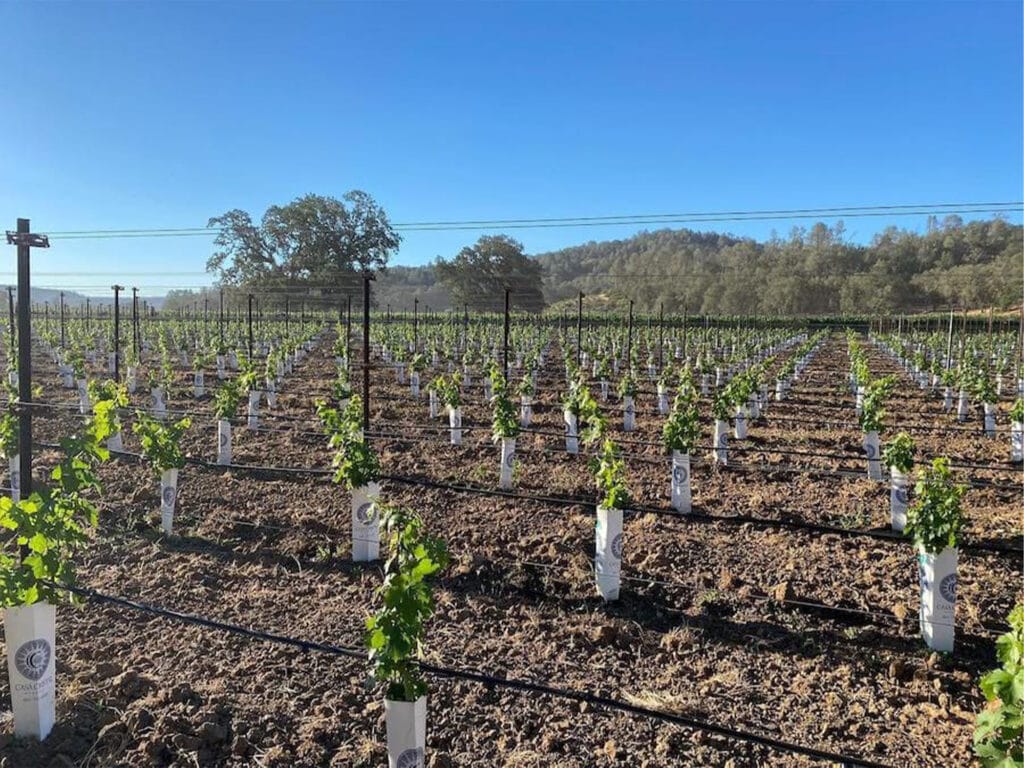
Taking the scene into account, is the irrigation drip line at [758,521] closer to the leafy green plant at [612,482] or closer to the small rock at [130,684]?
the leafy green plant at [612,482]

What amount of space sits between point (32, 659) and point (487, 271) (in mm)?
66751

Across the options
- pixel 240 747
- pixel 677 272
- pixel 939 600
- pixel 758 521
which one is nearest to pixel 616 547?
pixel 758 521

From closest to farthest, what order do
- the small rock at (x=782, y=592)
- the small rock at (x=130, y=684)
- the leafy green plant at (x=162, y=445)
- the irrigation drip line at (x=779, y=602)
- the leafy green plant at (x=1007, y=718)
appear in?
the leafy green plant at (x=1007, y=718) → the small rock at (x=130, y=684) → the irrigation drip line at (x=779, y=602) → the small rock at (x=782, y=592) → the leafy green plant at (x=162, y=445)

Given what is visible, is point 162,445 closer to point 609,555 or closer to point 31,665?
point 31,665

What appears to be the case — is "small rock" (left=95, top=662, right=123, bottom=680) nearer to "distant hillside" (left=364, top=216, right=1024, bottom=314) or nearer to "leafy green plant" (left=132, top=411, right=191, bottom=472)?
"leafy green plant" (left=132, top=411, right=191, bottom=472)

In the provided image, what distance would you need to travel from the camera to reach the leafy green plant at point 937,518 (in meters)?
4.85

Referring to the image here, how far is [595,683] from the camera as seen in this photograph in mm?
4340

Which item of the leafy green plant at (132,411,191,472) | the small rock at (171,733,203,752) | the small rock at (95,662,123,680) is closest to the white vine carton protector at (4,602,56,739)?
the small rock at (95,662,123,680)

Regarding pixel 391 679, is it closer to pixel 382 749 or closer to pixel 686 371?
pixel 382 749

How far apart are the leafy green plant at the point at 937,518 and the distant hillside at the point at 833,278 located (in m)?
48.6

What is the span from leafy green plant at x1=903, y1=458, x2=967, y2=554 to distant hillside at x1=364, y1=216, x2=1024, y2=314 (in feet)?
159

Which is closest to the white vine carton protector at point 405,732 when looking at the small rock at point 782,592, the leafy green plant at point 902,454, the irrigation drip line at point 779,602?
the irrigation drip line at point 779,602

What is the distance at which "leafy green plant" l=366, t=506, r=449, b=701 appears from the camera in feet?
9.91

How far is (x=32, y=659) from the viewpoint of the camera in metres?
3.66
